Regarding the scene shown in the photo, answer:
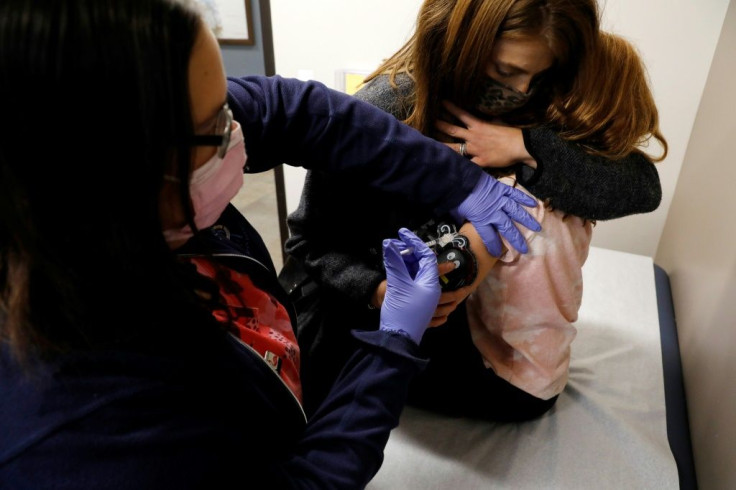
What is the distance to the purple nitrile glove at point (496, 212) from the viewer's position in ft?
3.35

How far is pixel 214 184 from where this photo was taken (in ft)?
2.21

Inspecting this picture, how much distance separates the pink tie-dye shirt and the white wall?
1005 mm

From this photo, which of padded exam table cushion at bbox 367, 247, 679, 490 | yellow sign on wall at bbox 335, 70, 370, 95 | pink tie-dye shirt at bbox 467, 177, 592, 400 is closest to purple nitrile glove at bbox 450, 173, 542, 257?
pink tie-dye shirt at bbox 467, 177, 592, 400

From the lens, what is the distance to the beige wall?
1190 millimetres

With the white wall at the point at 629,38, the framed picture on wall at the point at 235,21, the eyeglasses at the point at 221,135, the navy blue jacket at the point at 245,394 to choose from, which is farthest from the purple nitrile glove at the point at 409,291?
the framed picture on wall at the point at 235,21

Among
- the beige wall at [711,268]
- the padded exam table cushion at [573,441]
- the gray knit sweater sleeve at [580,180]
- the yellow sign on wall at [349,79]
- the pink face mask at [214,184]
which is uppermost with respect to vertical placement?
the pink face mask at [214,184]

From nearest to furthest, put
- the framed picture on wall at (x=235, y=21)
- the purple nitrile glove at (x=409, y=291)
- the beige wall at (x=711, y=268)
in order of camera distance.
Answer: the purple nitrile glove at (x=409, y=291), the beige wall at (x=711, y=268), the framed picture on wall at (x=235, y=21)

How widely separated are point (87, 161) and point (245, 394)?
1.29ft

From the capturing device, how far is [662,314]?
171cm

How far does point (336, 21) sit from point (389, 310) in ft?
5.93

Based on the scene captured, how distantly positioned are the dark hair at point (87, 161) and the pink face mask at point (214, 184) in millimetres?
63

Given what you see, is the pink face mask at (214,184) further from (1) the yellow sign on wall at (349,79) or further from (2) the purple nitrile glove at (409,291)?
(1) the yellow sign on wall at (349,79)

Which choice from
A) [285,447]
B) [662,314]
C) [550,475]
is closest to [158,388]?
[285,447]

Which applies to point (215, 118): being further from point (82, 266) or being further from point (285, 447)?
point (285, 447)
